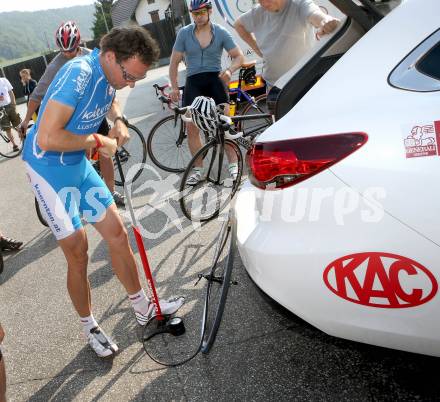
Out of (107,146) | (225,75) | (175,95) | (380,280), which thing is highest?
(107,146)

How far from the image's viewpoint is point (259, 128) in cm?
414

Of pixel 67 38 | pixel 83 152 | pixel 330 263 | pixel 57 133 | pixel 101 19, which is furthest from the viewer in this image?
pixel 101 19

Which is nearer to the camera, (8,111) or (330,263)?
(330,263)

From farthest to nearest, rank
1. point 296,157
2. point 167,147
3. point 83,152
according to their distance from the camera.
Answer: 1. point 167,147
2. point 83,152
3. point 296,157

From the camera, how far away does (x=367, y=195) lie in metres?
1.53

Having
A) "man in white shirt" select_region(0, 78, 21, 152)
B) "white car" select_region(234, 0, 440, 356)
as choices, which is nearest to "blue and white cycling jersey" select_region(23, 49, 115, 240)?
"white car" select_region(234, 0, 440, 356)

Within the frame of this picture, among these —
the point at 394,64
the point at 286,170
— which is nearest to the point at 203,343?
the point at 286,170

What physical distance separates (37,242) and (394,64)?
13.5 ft

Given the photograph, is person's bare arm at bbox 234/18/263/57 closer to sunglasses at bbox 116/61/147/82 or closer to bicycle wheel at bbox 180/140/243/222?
bicycle wheel at bbox 180/140/243/222

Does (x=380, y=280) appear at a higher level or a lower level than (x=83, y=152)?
lower

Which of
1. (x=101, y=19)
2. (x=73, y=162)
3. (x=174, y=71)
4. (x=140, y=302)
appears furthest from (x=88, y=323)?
(x=101, y=19)

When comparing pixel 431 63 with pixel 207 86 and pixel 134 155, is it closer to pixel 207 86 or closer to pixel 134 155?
pixel 207 86

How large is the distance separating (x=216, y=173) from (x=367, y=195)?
3083 millimetres

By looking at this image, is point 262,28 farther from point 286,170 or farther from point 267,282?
point 267,282
